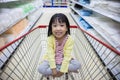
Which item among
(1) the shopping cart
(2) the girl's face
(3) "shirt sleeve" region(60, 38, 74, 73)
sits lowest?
(1) the shopping cart

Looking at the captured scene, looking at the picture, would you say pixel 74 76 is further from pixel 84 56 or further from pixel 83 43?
pixel 83 43

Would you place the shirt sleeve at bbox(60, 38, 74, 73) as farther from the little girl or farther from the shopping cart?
the shopping cart

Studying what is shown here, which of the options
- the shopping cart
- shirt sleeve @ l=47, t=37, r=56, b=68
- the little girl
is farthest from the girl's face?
the shopping cart

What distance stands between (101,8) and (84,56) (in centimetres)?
94

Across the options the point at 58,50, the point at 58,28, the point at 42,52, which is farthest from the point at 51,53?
the point at 42,52

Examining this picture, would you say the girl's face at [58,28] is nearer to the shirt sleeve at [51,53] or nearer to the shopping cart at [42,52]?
the shirt sleeve at [51,53]

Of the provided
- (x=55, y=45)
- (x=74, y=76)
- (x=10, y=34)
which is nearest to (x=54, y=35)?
(x=55, y=45)

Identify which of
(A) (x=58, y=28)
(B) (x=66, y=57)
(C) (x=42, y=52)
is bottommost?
(C) (x=42, y=52)

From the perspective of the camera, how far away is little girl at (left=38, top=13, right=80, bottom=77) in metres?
1.36

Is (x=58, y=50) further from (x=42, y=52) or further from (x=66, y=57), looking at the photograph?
(x=42, y=52)

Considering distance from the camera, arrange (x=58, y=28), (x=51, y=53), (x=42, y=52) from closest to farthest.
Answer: (x=58, y=28)
(x=51, y=53)
(x=42, y=52)

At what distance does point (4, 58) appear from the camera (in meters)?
1.49

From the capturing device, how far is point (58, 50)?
1491 millimetres

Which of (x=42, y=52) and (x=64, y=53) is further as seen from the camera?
(x=42, y=52)
